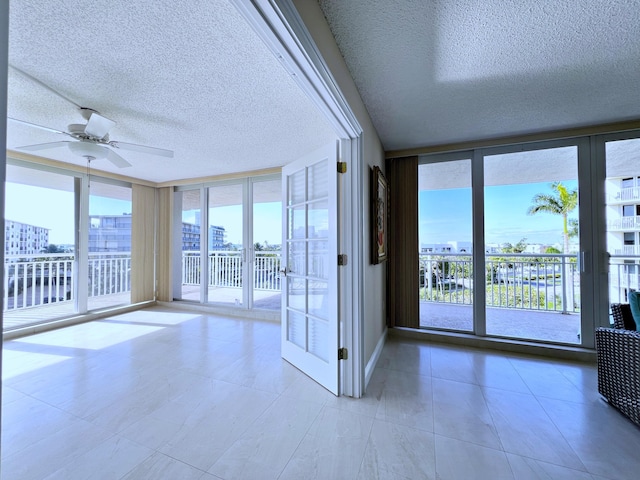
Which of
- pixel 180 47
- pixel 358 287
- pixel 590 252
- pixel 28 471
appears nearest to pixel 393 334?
pixel 358 287

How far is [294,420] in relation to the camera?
2.01 meters

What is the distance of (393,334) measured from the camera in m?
3.70

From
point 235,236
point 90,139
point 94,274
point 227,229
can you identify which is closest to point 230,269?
point 227,229

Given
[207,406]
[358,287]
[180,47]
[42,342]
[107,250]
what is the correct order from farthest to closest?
[107,250]
[42,342]
[358,287]
[207,406]
[180,47]

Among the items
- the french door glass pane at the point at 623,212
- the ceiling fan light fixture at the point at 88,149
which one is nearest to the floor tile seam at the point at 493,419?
the french door glass pane at the point at 623,212

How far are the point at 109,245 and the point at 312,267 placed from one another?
13.4 feet

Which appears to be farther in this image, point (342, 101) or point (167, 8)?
point (342, 101)

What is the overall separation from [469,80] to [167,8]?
6.46ft

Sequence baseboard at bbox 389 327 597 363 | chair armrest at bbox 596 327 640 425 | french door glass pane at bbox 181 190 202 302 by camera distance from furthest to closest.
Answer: french door glass pane at bbox 181 190 202 302, baseboard at bbox 389 327 597 363, chair armrest at bbox 596 327 640 425

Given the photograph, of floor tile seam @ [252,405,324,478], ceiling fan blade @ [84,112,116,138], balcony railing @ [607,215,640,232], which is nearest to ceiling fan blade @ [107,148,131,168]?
ceiling fan blade @ [84,112,116,138]

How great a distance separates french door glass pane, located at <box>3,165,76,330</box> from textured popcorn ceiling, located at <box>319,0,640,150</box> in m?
4.43

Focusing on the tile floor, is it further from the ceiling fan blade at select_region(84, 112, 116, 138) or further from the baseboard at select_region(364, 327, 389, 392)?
the ceiling fan blade at select_region(84, 112, 116, 138)

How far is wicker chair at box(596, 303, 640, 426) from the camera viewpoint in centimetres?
196

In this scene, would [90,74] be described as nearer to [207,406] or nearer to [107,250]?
[207,406]
